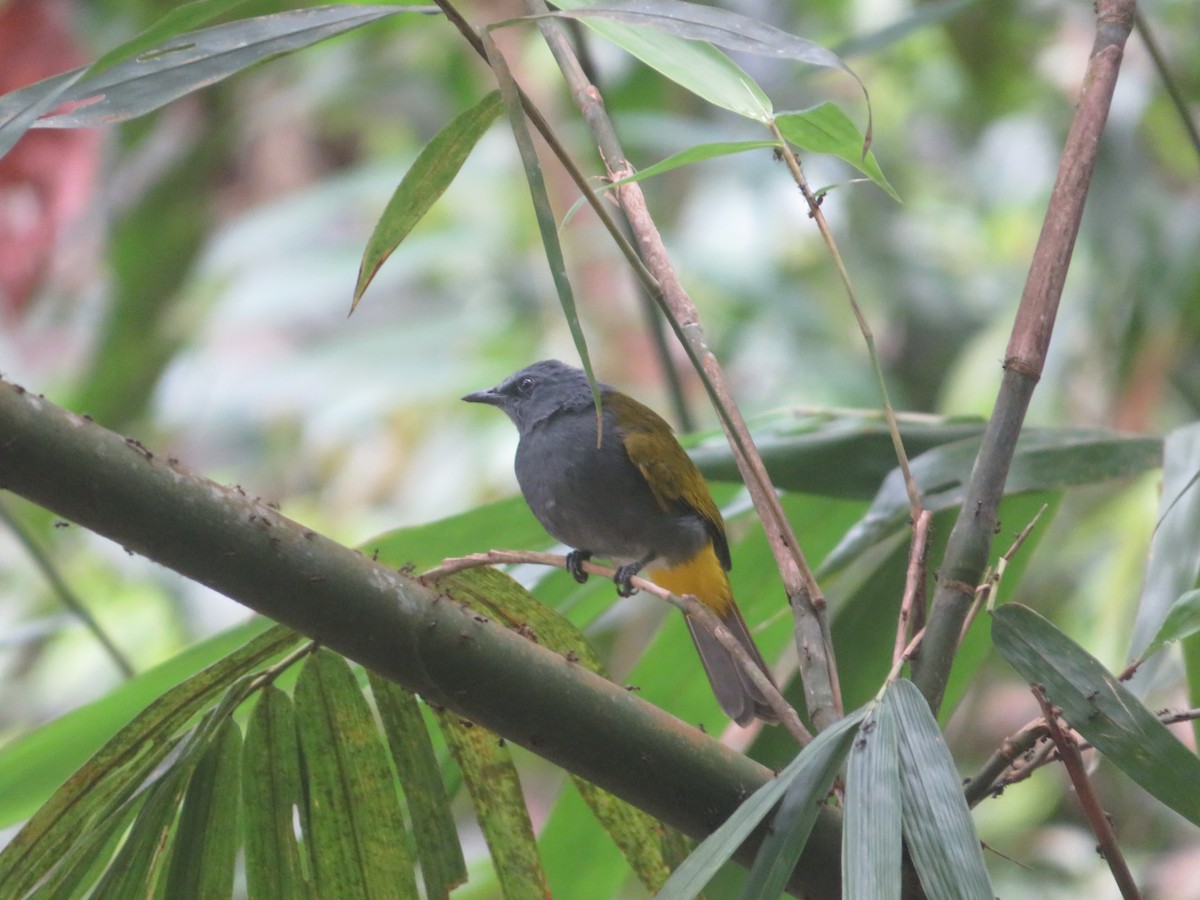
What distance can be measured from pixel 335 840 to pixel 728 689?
0.79 metres

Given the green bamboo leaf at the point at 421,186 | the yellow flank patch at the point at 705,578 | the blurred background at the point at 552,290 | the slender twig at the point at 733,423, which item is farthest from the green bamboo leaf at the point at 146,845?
the blurred background at the point at 552,290

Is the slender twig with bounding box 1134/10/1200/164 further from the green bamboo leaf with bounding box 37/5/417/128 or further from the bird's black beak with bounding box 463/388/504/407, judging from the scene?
the bird's black beak with bounding box 463/388/504/407

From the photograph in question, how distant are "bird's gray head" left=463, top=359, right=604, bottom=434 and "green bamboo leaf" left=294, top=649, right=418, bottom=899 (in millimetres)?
1464

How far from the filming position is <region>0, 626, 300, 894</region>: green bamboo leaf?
1188 millimetres

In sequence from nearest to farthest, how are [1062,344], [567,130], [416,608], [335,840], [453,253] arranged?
[416,608] < [335,840] < [1062,344] < [453,253] < [567,130]

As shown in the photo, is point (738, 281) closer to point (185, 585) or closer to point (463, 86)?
point (463, 86)

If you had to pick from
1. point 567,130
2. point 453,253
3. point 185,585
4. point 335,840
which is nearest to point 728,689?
point 335,840

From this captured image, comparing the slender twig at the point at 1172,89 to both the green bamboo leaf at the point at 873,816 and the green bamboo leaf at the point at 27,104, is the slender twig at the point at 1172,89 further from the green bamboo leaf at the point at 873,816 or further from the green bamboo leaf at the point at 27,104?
the green bamboo leaf at the point at 27,104

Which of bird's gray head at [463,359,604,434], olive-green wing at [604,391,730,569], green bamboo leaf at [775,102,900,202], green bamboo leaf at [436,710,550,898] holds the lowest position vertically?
green bamboo leaf at [436,710,550,898]

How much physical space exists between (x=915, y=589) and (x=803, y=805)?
31 cm

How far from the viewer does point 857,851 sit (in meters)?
0.92

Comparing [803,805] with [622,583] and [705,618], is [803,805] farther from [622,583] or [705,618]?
[622,583]

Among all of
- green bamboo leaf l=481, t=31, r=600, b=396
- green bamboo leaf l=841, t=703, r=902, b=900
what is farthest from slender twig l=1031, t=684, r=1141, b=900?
green bamboo leaf l=481, t=31, r=600, b=396

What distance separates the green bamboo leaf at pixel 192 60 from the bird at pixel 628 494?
1081 millimetres
